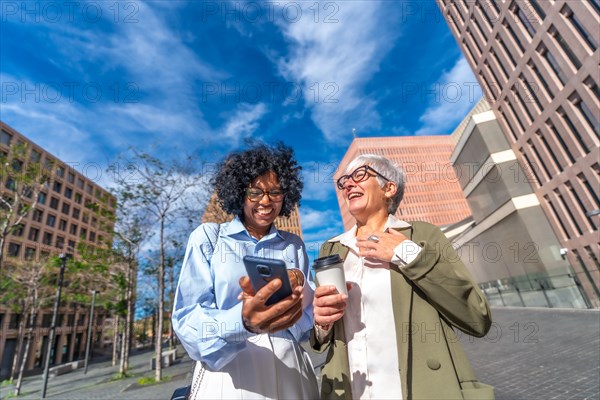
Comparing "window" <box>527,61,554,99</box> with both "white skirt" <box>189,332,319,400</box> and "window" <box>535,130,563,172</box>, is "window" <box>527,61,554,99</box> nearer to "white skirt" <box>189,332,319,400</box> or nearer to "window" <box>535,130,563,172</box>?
"window" <box>535,130,563,172</box>

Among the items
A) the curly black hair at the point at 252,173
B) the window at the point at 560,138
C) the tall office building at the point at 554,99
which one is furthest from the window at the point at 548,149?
the curly black hair at the point at 252,173

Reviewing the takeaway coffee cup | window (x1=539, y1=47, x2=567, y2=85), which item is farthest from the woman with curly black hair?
window (x1=539, y1=47, x2=567, y2=85)

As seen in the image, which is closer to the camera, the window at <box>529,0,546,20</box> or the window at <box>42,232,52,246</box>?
the window at <box>529,0,546,20</box>

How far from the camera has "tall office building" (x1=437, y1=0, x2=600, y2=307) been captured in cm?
1995

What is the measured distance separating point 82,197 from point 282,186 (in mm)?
65459

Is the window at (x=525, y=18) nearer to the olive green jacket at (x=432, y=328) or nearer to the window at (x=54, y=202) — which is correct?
the olive green jacket at (x=432, y=328)

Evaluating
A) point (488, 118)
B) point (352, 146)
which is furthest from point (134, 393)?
point (352, 146)

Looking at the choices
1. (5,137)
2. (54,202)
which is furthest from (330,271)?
(54,202)

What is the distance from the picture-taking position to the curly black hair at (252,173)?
2260 millimetres

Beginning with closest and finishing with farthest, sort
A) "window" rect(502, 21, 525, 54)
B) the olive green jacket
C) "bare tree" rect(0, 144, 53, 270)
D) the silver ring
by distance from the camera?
the olive green jacket < the silver ring < "bare tree" rect(0, 144, 53, 270) < "window" rect(502, 21, 525, 54)

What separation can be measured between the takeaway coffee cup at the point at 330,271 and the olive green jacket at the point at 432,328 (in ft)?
1.13

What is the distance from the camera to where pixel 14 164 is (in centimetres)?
1396

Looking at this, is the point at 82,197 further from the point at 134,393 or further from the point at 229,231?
the point at 229,231

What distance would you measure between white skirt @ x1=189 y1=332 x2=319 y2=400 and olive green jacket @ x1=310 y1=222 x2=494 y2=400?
16 cm
